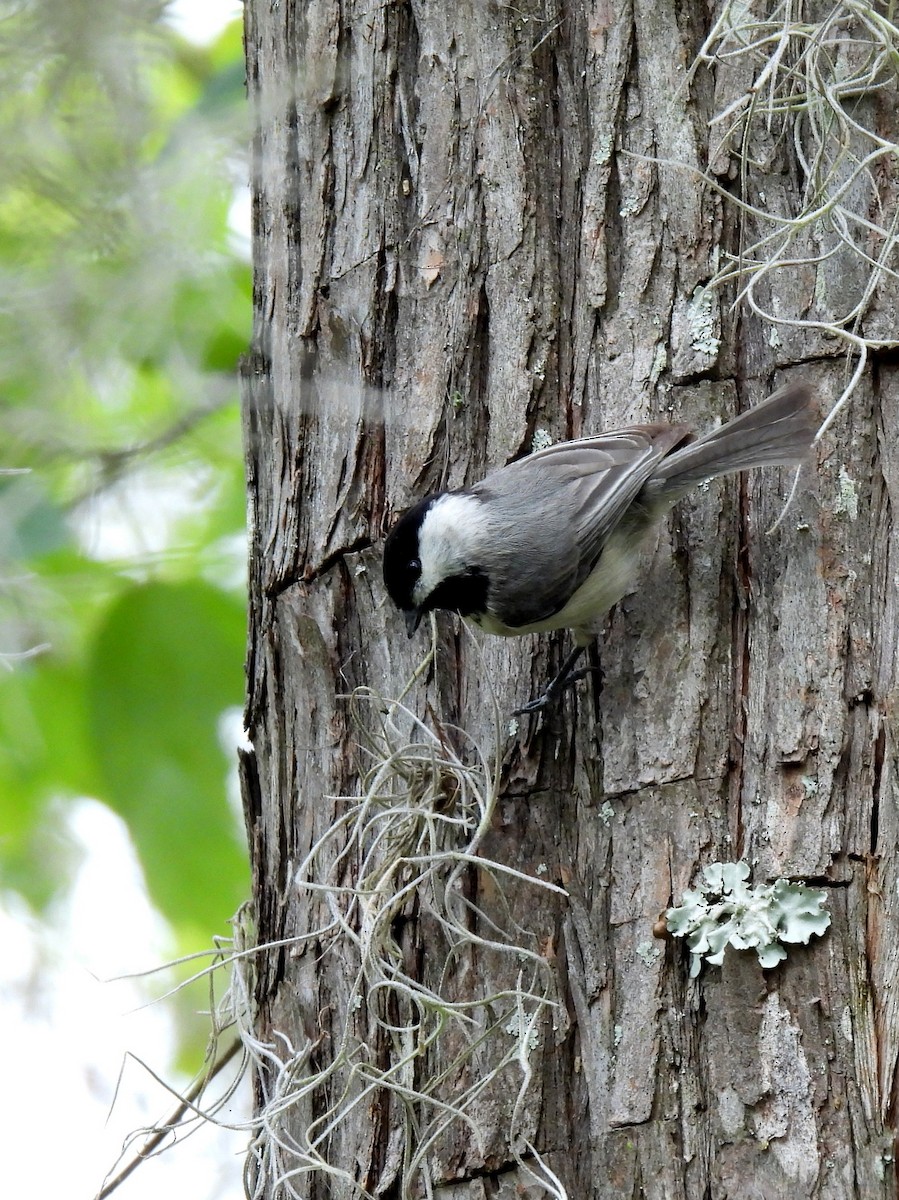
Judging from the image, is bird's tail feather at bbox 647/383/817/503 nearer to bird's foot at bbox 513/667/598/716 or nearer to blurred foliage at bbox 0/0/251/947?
bird's foot at bbox 513/667/598/716

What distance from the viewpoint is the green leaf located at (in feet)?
9.14

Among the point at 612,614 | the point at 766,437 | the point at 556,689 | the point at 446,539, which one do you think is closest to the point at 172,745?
the point at 446,539

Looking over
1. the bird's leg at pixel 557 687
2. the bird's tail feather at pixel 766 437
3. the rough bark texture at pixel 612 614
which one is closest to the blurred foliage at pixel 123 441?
the rough bark texture at pixel 612 614

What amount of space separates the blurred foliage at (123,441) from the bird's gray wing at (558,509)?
0.79 metres

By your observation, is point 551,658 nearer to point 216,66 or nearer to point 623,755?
point 623,755

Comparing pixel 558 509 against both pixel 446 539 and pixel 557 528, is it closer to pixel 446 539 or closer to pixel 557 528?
pixel 557 528

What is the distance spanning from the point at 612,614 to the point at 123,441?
7.46 ft

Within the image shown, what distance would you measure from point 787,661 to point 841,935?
47cm

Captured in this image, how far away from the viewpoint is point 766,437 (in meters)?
2.20

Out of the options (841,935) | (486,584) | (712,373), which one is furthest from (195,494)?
(841,935)

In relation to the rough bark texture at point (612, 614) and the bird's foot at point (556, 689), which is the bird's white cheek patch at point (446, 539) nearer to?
the rough bark texture at point (612, 614)

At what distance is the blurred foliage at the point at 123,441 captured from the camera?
284 centimetres

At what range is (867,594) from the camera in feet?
7.00

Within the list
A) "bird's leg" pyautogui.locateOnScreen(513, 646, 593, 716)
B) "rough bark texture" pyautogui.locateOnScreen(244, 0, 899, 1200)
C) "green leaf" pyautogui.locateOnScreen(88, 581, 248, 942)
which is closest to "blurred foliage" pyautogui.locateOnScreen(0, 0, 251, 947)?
"green leaf" pyautogui.locateOnScreen(88, 581, 248, 942)
